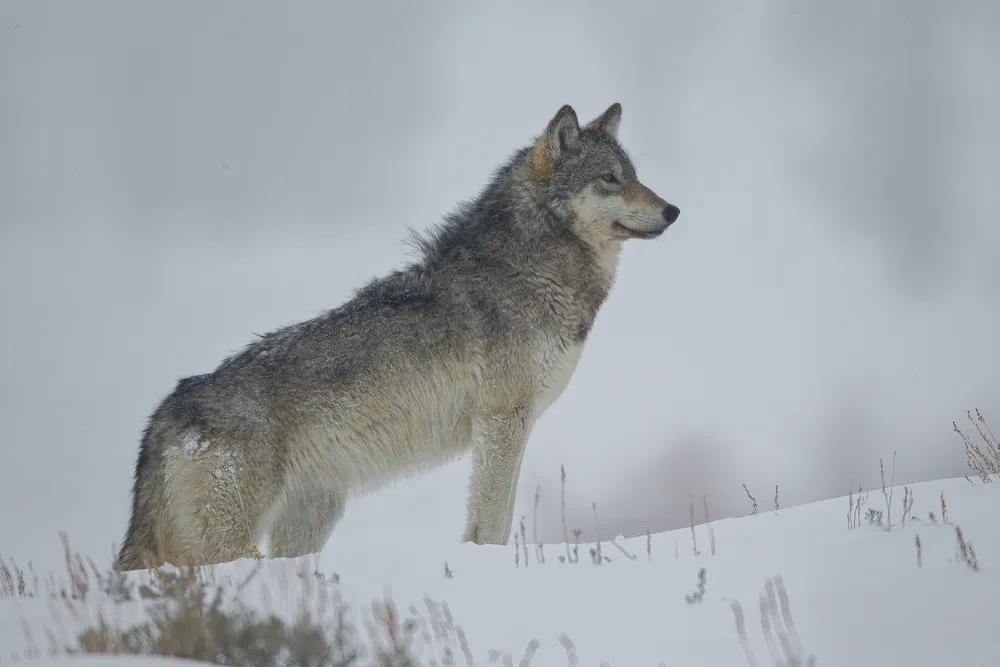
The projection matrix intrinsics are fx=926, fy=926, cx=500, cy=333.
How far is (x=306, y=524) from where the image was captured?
7.58 metres

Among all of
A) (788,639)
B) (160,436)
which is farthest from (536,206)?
(788,639)

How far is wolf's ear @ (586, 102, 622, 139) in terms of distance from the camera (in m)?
8.80

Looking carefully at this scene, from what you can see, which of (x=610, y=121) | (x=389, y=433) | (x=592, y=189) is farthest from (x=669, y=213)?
(x=389, y=433)

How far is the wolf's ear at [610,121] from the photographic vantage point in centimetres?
880

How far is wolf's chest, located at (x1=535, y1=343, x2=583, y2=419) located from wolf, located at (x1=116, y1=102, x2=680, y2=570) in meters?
0.01

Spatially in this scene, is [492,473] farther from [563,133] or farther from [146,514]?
[563,133]

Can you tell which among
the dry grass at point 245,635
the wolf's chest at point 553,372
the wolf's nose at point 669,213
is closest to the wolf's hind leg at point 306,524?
the wolf's chest at point 553,372

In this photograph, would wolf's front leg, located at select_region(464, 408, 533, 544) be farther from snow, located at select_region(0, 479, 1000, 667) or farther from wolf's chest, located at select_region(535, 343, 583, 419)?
snow, located at select_region(0, 479, 1000, 667)

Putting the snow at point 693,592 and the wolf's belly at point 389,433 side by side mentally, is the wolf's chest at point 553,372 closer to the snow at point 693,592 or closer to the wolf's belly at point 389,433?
the wolf's belly at point 389,433

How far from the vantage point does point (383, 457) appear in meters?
7.32

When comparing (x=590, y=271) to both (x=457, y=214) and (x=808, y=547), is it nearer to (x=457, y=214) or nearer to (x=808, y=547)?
(x=457, y=214)

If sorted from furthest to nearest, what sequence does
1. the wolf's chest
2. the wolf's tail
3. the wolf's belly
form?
the wolf's chest < the wolf's belly < the wolf's tail

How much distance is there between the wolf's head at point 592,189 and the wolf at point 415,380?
1cm

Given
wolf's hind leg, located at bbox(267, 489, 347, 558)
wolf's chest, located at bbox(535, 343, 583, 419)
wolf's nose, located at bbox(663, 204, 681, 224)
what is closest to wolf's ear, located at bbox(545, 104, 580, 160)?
wolf's nose, located at bbox(663, 204, 681, 224)
